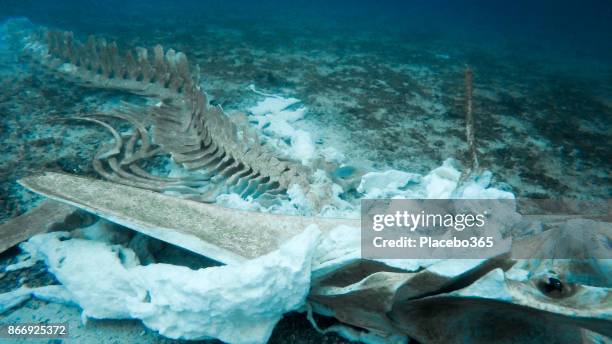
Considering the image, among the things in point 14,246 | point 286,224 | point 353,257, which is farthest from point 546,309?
point 14,246

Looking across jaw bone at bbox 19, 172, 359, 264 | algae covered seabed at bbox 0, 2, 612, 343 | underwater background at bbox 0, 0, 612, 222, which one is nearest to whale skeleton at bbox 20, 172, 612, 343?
jaw bone at bbox 19, 172, 359, 264

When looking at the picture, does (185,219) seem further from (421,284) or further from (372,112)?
(372,112)

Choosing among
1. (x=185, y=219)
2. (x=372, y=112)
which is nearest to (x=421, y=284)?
(x=185, y=219)

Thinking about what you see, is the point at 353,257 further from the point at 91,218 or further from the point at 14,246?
the point at 14,246

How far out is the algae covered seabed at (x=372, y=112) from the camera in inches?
131

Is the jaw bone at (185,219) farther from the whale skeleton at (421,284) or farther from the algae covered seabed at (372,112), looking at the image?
the algae covered seabed at (372,112)

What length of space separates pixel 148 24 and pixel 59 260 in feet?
38.9

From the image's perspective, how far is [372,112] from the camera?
190 inches

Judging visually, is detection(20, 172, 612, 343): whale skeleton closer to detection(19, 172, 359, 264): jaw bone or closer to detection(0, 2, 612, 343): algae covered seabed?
detection(19, 172, 359, 264): jaw bone

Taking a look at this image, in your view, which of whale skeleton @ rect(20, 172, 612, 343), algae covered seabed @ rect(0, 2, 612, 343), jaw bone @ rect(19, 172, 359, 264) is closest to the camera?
whale skeleton @ rect(20, 172, 612, 343)

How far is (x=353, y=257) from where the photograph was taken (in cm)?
144

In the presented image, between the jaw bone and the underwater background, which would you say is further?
the underwater background

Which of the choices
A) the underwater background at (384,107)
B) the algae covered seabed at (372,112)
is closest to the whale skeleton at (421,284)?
the algae covered seabed at (372,112)

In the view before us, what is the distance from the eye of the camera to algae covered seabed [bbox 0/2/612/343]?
10.9 ft
